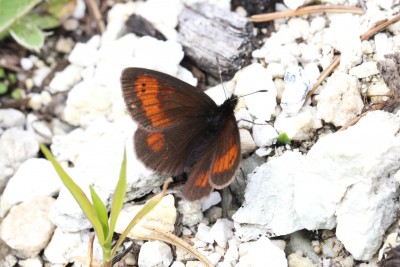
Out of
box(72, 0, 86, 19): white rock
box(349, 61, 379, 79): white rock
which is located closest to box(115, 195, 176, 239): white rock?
box(349, 61, 379, 79): white rock

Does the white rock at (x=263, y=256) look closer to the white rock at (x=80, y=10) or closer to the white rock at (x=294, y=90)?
the white rock at (x=294, y=90)

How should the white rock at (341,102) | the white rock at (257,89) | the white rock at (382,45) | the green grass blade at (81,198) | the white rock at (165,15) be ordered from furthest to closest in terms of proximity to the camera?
the white rock at (165,15) < the white rock at (257,89) < the white rock at (382,45) < the white rock at (341,102) < the green grass blade at (81,198)

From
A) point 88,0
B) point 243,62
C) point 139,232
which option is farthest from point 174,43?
point 139,232

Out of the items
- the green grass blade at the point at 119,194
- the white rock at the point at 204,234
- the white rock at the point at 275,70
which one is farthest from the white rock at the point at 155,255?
the white rock at the point at 275,70

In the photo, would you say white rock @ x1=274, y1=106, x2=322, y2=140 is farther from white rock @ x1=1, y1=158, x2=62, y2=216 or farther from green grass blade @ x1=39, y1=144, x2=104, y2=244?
white rock @ x1=1, y1=158, x2=62, y2=216

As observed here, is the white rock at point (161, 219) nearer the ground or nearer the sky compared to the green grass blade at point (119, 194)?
nearer the ground

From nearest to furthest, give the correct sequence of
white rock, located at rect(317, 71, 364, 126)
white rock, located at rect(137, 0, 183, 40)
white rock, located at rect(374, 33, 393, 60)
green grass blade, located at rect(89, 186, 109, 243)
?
green grass blade, located at rect(89, 186, 109, 243) < white rock, located at rect(317, 71, 364, 126) < white rock, located at rect(374, 33, 393, 60) < white rock, located at rect(137, 0, 183, 40)
